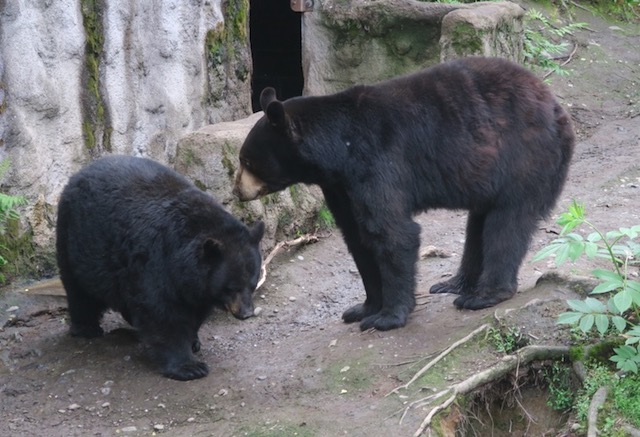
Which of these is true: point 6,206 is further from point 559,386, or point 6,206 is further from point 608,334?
point 608,334

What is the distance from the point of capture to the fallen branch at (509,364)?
5504mm

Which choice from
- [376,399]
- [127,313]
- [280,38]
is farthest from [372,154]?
[280,38]

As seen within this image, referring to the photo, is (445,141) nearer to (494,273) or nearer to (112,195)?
(494,273)

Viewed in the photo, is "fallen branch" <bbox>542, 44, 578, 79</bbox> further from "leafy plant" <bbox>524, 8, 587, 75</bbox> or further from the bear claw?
the bear claw

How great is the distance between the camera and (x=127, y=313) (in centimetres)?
688

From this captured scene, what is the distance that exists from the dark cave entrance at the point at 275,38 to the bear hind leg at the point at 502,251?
969 centimetres

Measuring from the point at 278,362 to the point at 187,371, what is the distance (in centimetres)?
65

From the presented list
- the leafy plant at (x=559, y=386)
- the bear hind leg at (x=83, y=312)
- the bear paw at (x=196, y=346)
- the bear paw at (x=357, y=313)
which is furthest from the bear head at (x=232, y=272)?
the leafy plant at (x=559, y=386)

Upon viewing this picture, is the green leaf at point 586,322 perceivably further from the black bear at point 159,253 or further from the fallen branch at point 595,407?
the black bear at point 159,253

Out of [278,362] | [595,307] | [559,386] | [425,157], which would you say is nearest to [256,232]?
[278,362]

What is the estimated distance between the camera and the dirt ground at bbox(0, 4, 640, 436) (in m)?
5.66

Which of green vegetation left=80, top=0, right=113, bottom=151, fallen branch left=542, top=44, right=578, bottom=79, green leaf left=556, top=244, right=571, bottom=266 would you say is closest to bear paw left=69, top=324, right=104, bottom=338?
green vegetation left=80, top=0, right=113, bottom=151

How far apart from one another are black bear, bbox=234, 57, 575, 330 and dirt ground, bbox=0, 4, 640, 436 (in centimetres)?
43

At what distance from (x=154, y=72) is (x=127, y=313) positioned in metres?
2.98
